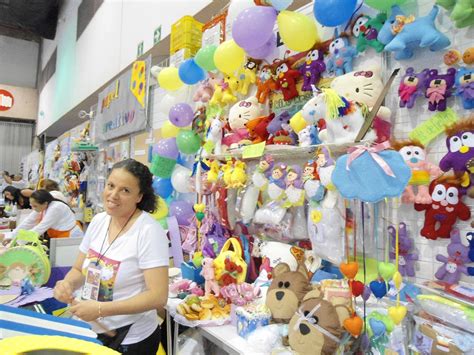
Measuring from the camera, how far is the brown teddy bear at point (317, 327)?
1.23 meters

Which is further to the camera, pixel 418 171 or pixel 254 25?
pixel 254 25

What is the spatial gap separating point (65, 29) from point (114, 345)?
8.45m

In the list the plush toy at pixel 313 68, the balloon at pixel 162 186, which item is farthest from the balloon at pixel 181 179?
the plush toy at pixel 313 68

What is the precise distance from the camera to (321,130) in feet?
5.80

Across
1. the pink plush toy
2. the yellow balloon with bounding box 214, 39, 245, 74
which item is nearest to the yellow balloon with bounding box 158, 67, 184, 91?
the yellow balloon with bounding box 214, 39, 245, 74

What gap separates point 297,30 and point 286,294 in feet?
4.19

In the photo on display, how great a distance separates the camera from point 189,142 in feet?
9.43

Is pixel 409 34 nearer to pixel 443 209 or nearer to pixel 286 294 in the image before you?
pixel 443 209

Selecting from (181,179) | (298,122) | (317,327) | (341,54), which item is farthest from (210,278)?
(341,54)

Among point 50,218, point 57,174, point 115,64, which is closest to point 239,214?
point 50,218

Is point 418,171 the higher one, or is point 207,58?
point 207,58

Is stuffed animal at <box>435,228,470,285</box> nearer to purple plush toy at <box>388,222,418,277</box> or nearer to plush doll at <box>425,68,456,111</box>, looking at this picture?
purple plush toy at <box>388,222,418,277</box>

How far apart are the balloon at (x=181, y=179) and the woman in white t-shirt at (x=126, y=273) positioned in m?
1.36

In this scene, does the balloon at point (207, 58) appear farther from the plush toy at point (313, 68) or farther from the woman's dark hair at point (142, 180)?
the woman's dark hair at point (142, 180)
